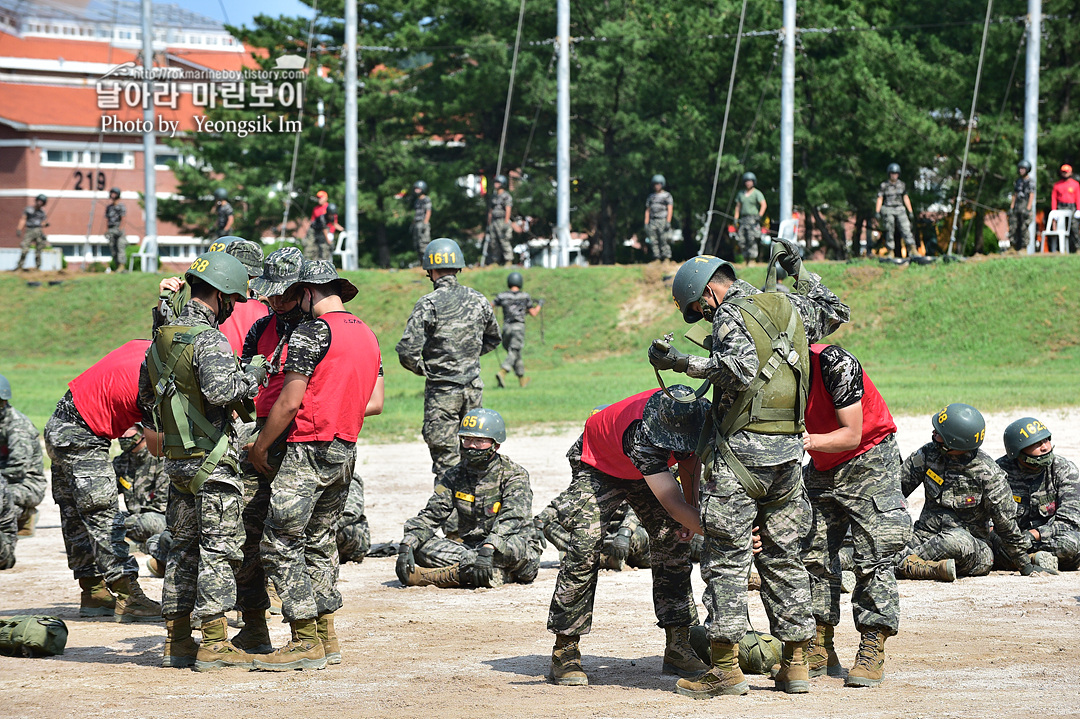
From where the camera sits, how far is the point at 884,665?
6984 millimetres

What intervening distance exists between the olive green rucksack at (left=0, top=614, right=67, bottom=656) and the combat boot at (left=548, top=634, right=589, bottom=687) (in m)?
3.09

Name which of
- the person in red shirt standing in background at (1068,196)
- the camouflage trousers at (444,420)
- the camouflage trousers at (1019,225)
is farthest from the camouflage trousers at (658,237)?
the camouflage trousers at (444,420)

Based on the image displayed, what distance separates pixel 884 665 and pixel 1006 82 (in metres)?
30.3

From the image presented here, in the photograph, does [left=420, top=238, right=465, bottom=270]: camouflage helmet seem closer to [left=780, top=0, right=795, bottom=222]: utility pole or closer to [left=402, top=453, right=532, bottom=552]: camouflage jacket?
[left=402, top=453, right=532, bottom=552]: camouflage jacket

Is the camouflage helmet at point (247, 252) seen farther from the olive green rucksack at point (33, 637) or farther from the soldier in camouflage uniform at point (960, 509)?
the soldier in camouflage uniform at point (960, 509)

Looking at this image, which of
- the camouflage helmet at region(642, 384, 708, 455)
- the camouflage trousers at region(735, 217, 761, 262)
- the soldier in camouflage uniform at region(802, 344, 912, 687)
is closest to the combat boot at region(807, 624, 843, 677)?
the soldier in camouflage uniform at region(802, 344, 912, 687)

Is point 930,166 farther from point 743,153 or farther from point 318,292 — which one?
point 318,292

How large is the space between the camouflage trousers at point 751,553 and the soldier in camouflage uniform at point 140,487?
20.8ft

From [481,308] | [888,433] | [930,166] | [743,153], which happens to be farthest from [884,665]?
[743,153]

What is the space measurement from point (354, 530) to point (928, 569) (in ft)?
15.5

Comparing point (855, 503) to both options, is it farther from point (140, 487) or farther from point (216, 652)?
point (140, 487)

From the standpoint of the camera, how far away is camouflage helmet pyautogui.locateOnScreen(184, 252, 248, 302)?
23.8 ft

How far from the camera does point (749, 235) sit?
30.2m

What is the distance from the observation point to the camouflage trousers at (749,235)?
98.8 feet
